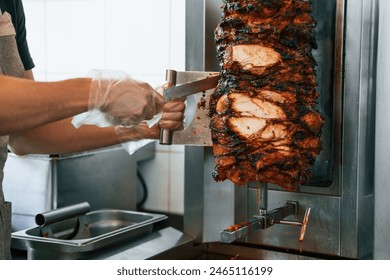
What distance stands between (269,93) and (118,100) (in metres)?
0.29

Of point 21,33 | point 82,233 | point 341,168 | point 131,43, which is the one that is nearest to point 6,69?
point 21,33

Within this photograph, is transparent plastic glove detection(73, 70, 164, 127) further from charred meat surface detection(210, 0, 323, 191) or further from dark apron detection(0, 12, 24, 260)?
dark apron detection(0, 12, 24, 260)

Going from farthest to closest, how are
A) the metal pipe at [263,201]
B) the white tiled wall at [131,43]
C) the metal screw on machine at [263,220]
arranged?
1. the white tiled wall at [131,43]
2. the metal pipe at [263,201]
3. the metal screw on machine at [263,220]

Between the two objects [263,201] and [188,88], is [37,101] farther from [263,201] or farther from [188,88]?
[263,201]

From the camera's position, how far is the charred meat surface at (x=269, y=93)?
3.22ft

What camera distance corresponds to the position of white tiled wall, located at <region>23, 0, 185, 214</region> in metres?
2.00

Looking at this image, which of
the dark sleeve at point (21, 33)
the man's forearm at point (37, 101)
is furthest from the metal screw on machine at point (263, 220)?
the dark sleeve at point (21, 33)

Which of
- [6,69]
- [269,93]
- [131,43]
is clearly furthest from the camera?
[131,43]

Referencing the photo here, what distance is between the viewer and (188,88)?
1067 millimetres

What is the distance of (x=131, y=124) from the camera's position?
1.15 m

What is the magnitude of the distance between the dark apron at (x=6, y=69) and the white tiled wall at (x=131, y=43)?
671 millimetres

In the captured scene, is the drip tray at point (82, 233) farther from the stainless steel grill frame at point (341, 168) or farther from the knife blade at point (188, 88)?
the knife blade at point (188, 88)
